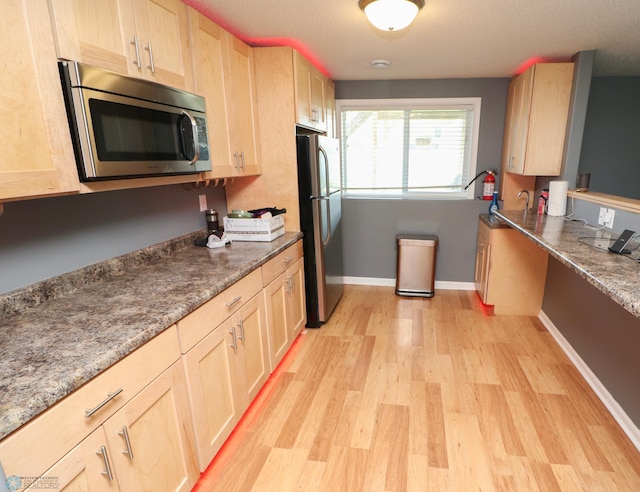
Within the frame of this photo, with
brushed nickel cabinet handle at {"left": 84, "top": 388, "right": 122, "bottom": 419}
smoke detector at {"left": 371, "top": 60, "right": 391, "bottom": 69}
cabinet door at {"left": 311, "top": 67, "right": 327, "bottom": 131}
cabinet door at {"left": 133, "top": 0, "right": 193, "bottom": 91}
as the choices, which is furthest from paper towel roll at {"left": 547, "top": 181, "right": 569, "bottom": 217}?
brushed nickel cabinet handle at {"left": 84, "top": 388, "right": 122, "bottom": 419}

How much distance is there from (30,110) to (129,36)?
558mm

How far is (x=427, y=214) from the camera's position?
3842 millimetres

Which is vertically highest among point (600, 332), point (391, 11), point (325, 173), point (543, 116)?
point (391, 11)

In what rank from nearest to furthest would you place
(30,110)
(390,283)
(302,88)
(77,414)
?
(77,414)
(30,110)
(302,88)
(390,283)

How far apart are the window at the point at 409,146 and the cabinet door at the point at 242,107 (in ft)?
5.12

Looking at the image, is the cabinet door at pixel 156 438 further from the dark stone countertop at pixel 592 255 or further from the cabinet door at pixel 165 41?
the dark stone countertop at pixel 592 255

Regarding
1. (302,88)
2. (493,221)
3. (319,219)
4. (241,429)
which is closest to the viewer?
(241,429)

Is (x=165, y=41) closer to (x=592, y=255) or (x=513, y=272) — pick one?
(x=592, y=255)

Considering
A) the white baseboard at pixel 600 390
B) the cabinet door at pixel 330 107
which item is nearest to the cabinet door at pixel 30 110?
the cabinet door at pixel 330 107

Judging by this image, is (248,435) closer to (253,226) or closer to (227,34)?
(253,226)

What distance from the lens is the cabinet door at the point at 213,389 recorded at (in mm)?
1477

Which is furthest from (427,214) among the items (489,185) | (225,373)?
(225,373)

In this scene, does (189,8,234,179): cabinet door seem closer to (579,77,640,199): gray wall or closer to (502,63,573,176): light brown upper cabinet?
(502,63,573,176): light brown upper cabinet

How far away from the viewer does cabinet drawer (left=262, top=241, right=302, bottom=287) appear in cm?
214
